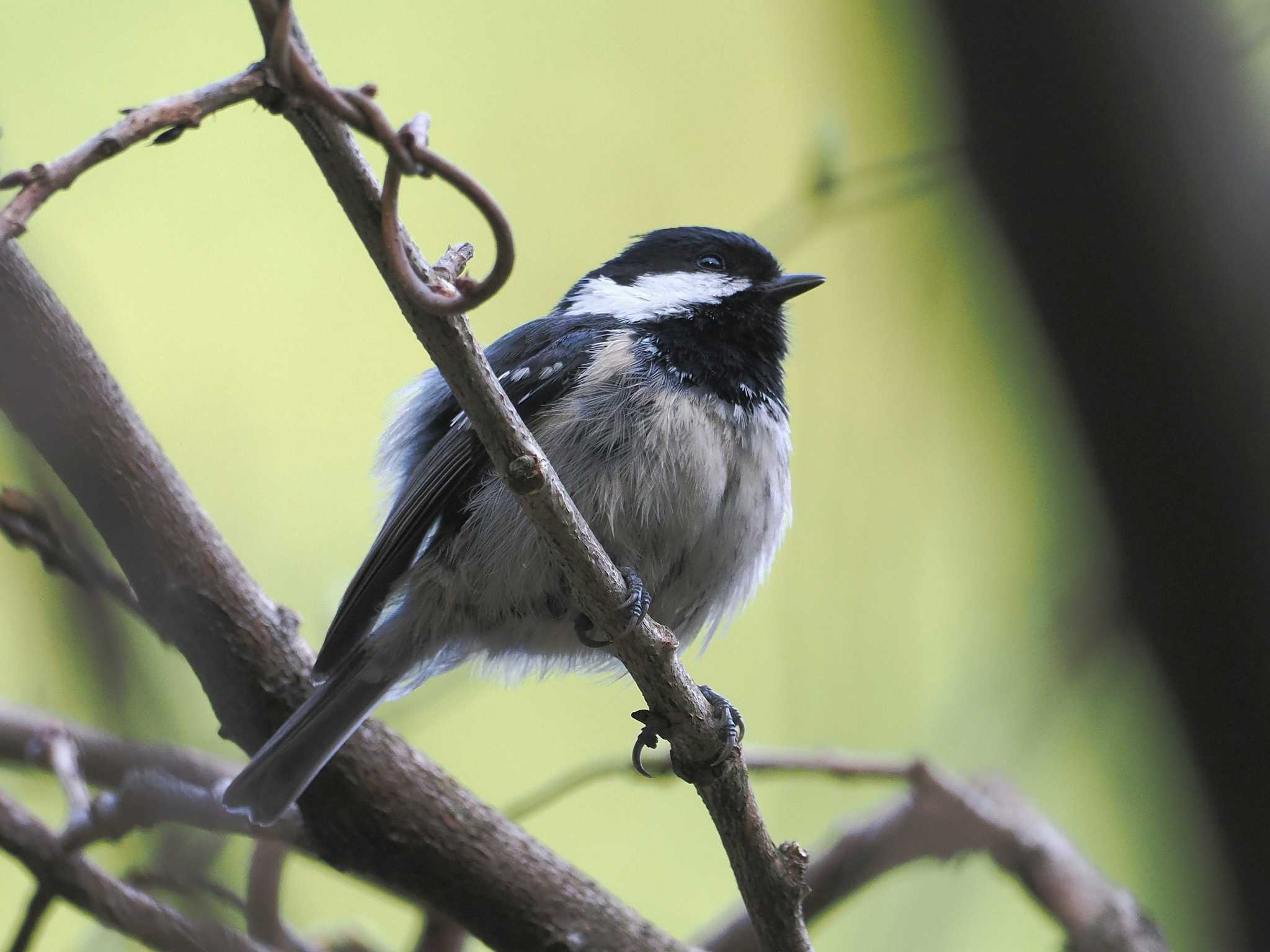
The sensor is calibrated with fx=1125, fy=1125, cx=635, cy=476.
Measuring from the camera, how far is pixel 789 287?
2.79 meters

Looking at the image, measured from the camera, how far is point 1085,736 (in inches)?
71.6

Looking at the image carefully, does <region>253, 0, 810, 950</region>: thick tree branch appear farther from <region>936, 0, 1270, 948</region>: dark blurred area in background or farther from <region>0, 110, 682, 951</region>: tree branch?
<region>936, 0, 1270, 948</region>: dark blurred area in background

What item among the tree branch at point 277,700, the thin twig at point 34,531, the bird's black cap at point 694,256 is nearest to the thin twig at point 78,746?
the tree branch at point 277,700

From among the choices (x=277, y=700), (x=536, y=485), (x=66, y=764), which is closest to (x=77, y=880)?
(x=66, y=764)

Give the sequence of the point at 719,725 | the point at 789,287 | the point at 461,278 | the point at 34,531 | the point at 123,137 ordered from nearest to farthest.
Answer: the point at 123,137 → the point at 461,278 → the point at 719,725 → the point at 34,531 → the point at 789,287

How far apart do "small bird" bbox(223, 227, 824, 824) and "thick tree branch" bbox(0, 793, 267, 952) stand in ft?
1.18

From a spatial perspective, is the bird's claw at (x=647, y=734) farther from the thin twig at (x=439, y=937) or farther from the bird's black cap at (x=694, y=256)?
the bird's black cap at (x=694, y=256)

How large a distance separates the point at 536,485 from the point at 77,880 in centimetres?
110

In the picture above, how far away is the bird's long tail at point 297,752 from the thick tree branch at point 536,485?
0.78 m

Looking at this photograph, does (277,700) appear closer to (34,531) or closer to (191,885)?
(34,531)

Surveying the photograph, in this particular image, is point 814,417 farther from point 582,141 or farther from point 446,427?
point 582,141

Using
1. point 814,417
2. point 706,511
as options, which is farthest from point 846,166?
point 706,511

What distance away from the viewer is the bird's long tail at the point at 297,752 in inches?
87.4

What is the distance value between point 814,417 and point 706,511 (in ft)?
1.53
